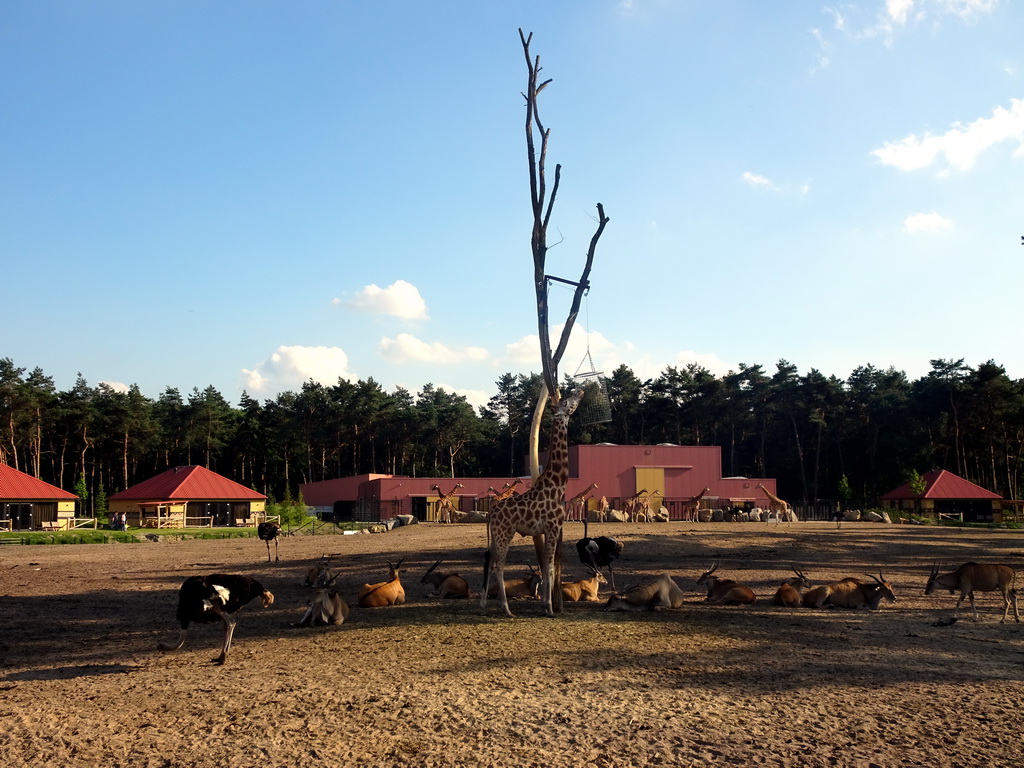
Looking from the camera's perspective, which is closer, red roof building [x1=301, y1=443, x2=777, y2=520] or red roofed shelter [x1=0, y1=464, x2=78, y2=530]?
red roofed shelter [x1=0, y1=464, x2=78, y2=530]

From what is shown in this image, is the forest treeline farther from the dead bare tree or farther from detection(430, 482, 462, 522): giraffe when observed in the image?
the dead bare tree

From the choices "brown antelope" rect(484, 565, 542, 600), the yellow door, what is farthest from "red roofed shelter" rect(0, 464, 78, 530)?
"brown antelope" rect(484, 565, 542, 600)

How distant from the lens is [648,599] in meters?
15.0

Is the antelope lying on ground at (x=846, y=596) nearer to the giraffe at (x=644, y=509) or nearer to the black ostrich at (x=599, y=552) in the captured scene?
the black ostrich at (x=599, y=552)

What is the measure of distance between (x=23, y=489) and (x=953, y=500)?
6815 cm

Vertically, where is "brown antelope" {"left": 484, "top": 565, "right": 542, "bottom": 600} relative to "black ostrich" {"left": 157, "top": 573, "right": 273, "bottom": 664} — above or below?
below

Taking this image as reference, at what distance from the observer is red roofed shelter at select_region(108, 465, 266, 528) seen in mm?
60125

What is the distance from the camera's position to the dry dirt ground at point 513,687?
706cm

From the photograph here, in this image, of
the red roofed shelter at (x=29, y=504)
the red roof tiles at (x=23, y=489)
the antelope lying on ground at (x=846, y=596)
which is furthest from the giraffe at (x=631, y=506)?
the antelope lying on ground at (x=846, y=596)

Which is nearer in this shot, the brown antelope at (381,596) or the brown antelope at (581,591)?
the brown antelope at (381,596)

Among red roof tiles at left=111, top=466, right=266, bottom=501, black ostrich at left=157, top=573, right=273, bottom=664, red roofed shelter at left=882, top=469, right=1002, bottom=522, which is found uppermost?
red roof tiles at left=111, top=466, right=266, bottom=501

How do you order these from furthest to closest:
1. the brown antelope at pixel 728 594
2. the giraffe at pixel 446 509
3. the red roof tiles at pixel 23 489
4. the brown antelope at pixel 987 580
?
1. the giraffe at pixel 446 509
2. the red roof tiles at pixel 23 489
3. the brown antelope at pixel 728 594
4. the brown antelope at pixel 987 580

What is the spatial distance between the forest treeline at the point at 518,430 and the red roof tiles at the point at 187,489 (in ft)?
40.8

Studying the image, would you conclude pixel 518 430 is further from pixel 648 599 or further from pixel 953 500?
pixel 648 599
